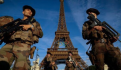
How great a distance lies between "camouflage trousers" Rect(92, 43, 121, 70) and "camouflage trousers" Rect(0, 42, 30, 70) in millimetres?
2330

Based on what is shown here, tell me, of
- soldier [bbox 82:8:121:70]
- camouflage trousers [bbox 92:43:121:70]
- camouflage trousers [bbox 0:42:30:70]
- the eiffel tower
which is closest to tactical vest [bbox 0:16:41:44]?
camouflage trousers [bbox 0:42:30:70]

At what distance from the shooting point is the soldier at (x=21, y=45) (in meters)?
3.11

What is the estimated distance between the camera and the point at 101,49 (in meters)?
3.52

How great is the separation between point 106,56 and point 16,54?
9.96 ft

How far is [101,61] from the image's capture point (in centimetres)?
342

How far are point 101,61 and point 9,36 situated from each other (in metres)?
3.26

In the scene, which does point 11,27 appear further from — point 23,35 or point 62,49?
point 62,49

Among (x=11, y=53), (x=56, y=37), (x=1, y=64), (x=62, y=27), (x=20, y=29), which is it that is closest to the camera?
(x=1, y=64)

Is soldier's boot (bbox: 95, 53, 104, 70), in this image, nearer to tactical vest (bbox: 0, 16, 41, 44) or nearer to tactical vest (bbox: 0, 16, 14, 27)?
tactical vest (bbox: 0, 16, 41, 44)

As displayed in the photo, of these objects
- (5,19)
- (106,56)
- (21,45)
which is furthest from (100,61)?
(5,19)

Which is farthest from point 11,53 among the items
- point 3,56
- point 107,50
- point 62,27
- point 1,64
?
point 62,27

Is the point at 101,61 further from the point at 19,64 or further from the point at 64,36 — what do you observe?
the point at 64,36

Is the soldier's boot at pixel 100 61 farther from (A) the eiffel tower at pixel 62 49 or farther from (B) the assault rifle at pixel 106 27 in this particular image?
(A) the eiffel tower at pixel 62 49

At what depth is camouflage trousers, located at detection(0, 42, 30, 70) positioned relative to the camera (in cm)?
306
